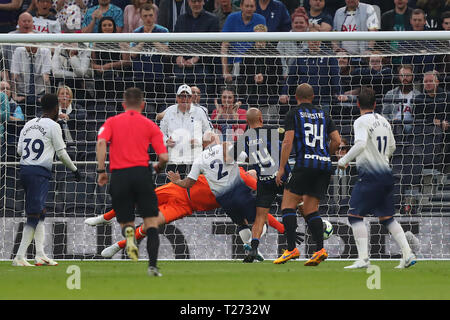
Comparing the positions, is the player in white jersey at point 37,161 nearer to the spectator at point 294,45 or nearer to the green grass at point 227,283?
the green grass at point 227,283

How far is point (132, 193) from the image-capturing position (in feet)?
28.3

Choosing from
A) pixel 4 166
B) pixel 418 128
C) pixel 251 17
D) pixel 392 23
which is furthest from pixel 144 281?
pixel 392 23

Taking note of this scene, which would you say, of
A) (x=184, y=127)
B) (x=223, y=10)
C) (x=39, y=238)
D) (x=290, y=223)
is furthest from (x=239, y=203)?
(x=223, y=10)

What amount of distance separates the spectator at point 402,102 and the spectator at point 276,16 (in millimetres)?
2562

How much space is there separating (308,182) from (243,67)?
473 cm

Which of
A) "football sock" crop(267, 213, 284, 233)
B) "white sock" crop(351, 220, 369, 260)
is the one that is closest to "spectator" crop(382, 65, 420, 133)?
"football sock" crop(267, 213, 284, 233)

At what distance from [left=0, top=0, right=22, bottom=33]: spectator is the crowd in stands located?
68 centimetres

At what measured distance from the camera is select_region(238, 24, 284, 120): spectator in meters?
14.3

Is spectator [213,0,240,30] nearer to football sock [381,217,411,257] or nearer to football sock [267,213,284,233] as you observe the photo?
football sock [267,213,284,233]

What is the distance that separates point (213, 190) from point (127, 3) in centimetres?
605

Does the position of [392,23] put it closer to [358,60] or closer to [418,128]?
[358,60]

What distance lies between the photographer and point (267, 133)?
38.6 feet

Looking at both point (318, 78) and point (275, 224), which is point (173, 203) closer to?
point (275, 224)

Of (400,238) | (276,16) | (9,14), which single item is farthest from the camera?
(9,14)
